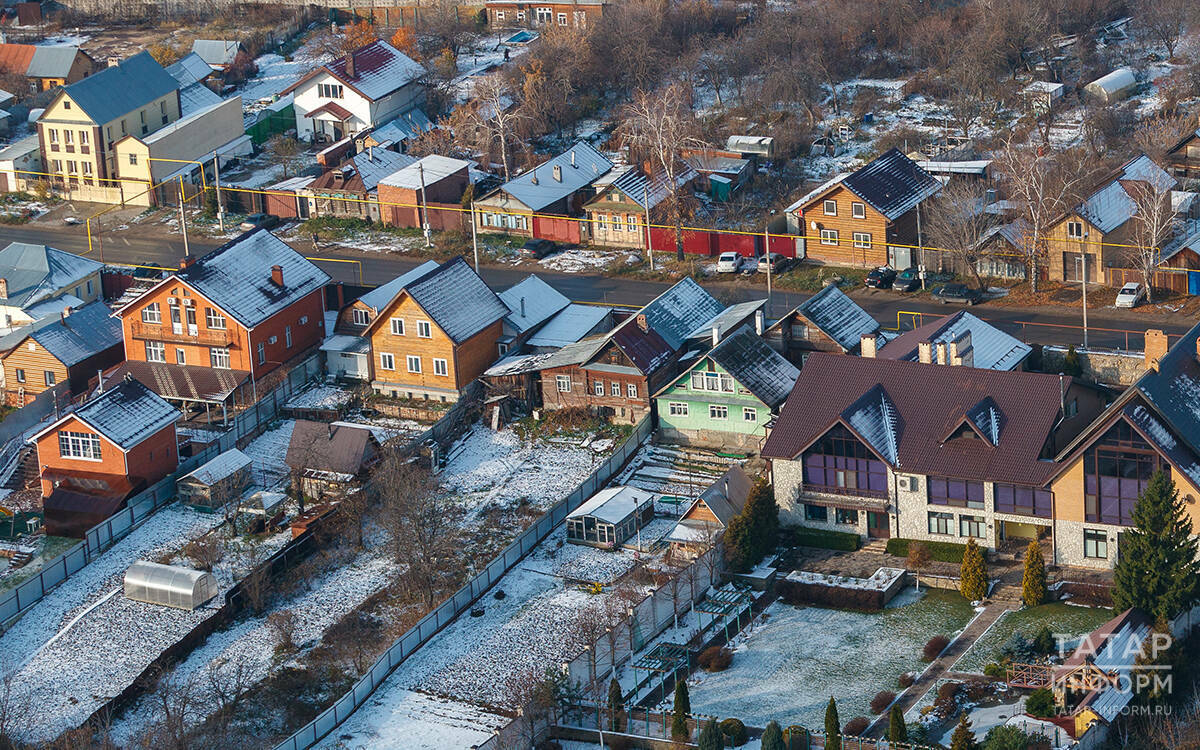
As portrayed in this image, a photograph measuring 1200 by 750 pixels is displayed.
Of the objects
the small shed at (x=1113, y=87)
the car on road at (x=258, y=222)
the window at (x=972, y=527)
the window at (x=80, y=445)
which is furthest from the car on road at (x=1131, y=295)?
the car on road at (x=258, y=222)

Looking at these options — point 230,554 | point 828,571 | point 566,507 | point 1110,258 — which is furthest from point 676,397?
point 1110,258

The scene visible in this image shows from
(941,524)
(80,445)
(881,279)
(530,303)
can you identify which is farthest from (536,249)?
(941,524)

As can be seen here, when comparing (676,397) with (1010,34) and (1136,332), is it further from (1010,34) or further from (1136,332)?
(1010,34)

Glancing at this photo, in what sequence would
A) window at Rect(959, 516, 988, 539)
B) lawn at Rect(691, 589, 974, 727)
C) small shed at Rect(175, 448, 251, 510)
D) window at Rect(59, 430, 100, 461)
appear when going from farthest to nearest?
window at Rect(59, 430, 100, 461) → small shed at Rect(175, 448, 251, 510) → window at Rect(959, 516, 988, 539) → lawn at Rect(691, 589, 974, 727)

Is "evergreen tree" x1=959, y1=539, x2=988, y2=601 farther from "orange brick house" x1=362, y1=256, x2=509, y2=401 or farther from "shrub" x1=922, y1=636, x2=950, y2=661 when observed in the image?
"orange brick house" x1=362, y1=256, x2=509, y2=401

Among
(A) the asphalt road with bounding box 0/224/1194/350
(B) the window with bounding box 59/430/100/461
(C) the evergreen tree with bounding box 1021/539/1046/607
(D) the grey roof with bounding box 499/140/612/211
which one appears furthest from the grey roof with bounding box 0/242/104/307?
(C) the evergreen tree with bounding box 1021/539/1046/607

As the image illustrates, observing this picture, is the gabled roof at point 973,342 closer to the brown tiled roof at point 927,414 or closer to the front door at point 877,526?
the brown tiled roof at point 927,414
